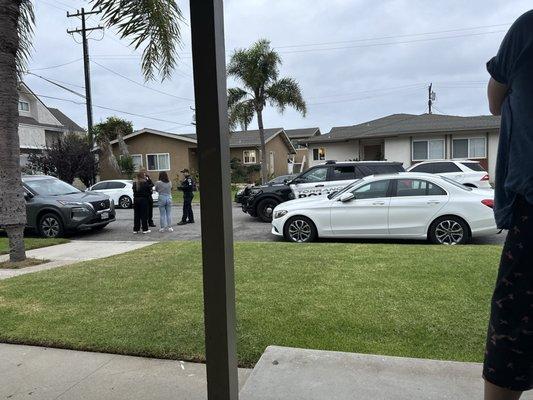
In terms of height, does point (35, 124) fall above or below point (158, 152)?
above

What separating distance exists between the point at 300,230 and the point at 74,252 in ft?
15.7

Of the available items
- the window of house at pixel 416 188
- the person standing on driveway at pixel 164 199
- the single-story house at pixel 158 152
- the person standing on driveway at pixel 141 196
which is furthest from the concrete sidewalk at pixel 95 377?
the single-story house at pixel 158 152

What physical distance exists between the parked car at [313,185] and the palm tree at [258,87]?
41.1 feet

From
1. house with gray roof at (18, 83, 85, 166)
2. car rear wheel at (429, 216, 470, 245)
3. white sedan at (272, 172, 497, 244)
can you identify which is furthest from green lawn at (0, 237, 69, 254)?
house with gray roof at (18, 83, 85, 166)

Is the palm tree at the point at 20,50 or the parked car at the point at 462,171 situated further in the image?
the parked car at the point at 462,171

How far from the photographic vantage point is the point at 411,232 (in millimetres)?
8891

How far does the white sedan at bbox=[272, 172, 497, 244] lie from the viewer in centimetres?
858

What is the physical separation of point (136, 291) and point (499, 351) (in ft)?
14.1

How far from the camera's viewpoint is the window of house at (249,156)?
118 feet

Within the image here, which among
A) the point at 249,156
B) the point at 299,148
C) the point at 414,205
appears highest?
the point at 299,148

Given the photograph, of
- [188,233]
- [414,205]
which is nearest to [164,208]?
[188,233]

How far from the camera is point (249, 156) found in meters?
36.2

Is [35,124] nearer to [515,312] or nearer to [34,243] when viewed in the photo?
[34,243]

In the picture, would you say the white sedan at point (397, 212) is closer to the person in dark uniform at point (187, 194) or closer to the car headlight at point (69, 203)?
the person in dark uniform at point (187, 194)
